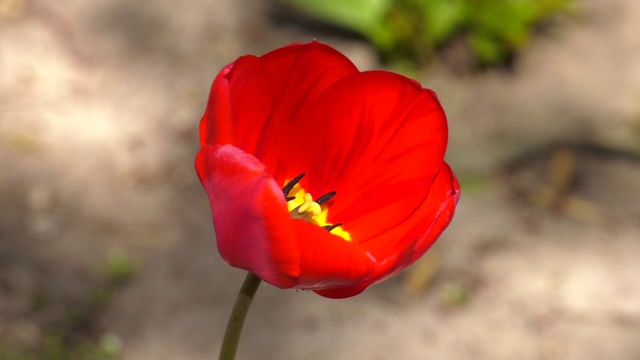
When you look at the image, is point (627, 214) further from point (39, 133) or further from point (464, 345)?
point (39, 133)

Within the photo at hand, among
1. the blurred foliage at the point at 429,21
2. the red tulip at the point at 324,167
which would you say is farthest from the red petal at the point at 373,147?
the blurred foliage at the point at 429,21

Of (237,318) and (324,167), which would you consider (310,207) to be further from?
(237,318)

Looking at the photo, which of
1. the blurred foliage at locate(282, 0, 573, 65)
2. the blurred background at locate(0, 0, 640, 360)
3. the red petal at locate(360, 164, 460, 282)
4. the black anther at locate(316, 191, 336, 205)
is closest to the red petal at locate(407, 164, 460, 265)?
the red petal at locate(360, 164, 460, 282)

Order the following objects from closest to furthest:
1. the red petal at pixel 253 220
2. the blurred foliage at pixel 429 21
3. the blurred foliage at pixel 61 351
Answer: the red petal at pixel 253 220 → the blurred foliage at pixel 61 351 → the blurred foliage at pixel 429 21

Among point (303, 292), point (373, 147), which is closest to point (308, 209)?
point (373, 147)

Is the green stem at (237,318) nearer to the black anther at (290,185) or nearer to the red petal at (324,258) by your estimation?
the red petal at (324,258)

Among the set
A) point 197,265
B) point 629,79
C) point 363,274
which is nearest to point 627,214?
point 629,79
